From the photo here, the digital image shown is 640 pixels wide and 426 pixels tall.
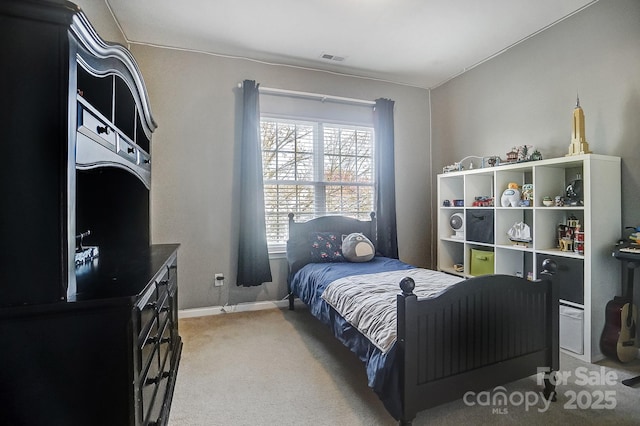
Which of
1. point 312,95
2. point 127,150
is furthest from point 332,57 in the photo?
point 127,150

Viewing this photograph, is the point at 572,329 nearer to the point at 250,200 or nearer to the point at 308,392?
the point at 308,392

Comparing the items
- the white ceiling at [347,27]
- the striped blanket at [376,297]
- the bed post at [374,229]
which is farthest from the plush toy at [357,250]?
the white ceiling at [347,27]

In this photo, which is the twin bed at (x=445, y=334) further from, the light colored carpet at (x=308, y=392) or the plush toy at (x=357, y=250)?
the plush toy at (x=357, y=250)

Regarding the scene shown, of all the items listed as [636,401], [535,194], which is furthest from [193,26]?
[636,401]

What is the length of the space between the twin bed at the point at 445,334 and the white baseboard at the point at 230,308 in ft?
4.88

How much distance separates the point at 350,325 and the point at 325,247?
1.45 m

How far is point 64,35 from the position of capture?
959 millimetres

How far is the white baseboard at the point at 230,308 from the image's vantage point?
10.8 feet

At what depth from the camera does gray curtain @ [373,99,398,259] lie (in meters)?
3.86

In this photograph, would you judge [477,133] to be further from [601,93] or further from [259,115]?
[259,115]

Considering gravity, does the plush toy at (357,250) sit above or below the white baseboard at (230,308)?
above

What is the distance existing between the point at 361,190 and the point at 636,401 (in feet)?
9.67

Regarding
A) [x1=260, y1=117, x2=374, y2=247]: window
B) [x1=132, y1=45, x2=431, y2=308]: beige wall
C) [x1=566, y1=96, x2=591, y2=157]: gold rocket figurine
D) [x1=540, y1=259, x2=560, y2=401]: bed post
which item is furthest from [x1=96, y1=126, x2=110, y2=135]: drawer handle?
[x1=566, y1=96, x2=591, y2=157]: gold rocket figurine

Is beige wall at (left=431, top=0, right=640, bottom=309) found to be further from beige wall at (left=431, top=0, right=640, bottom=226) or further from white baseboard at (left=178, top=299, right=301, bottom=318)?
white baseboard at (left=178, top=299, right=301, bottom=318)
